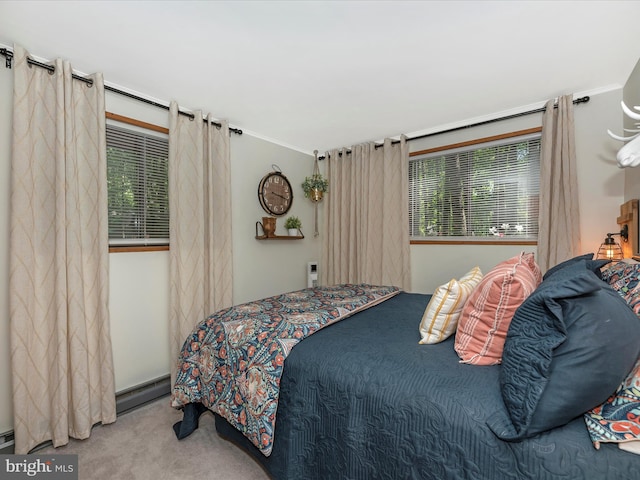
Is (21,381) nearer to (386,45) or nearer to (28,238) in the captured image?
(28,238)

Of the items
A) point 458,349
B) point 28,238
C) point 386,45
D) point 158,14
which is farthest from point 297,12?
point 28,238

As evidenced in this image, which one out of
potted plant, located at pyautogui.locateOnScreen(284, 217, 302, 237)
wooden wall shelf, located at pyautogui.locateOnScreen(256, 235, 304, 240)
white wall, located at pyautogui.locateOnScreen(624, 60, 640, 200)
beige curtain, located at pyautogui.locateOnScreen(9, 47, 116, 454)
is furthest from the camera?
potted plant, located at pyautogui.locateOnScreen(284, 217, 302, 237)

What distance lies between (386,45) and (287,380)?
204cm

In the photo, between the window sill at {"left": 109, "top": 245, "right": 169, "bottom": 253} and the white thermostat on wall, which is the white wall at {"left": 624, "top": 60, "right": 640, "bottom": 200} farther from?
the window sill at {"left": 109, "top": 245, "right": 169, "bottom": 253}

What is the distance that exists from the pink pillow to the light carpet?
1291 mm

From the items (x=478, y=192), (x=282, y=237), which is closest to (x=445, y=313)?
(x=478, y=192)

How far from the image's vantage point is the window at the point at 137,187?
2.46 meters

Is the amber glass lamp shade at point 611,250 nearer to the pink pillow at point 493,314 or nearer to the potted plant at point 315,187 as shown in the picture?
the pink pillow at point 493,314

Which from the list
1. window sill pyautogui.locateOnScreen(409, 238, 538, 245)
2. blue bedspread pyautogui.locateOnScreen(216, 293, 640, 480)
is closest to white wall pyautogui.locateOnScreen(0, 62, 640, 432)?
window sill pyautogui.locateOnScreen(409, 238, 538, 245)

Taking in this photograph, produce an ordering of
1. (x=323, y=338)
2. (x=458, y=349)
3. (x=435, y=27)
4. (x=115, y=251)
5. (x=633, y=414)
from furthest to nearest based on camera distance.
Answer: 1. (x=115, y=251)
2. (x=435, y=27)
3. (x=323, y=338)
4. (x=458, y=349)
5. (x=633, y=414)

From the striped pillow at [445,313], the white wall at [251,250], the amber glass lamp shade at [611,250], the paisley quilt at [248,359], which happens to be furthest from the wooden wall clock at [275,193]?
the amber glass lamp shade at [611,250]

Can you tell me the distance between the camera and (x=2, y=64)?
6.25ft

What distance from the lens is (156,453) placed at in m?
1.88

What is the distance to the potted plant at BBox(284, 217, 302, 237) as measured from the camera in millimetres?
3867
